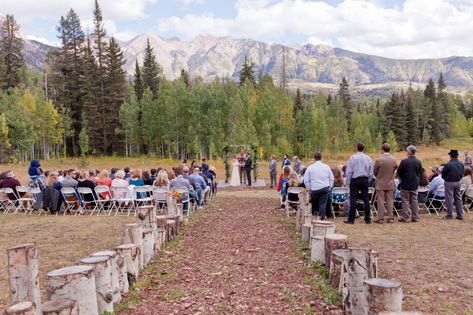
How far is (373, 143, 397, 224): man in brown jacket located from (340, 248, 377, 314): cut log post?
5168 mm

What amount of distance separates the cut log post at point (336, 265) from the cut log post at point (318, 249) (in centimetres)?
87

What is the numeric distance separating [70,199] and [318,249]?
8332 mm

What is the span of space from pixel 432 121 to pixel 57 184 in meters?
78.7

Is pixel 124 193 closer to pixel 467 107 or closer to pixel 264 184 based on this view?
pixel 264 184

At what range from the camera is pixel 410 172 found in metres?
9.77

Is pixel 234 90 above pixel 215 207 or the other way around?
above

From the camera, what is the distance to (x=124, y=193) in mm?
11727

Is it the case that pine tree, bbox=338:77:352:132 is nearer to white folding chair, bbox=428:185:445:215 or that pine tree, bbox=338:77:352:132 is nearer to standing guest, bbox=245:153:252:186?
standing guest, bbox=245:153:252:186

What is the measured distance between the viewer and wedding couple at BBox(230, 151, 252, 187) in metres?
21.3

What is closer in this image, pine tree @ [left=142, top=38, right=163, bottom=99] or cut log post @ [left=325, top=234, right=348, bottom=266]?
cut log post @ [left=325, top=234, right=348, bottom=266]

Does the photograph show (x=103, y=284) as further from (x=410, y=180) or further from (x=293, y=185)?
(x=410, y=180)

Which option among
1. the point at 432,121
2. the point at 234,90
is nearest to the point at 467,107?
the point at 432,121

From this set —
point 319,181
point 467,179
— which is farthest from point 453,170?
point 319,181

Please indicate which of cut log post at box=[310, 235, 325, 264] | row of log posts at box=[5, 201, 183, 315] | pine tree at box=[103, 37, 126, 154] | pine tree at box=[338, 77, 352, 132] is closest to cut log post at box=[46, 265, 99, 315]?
row of log posts at box=[5, 201, 183, 315]
